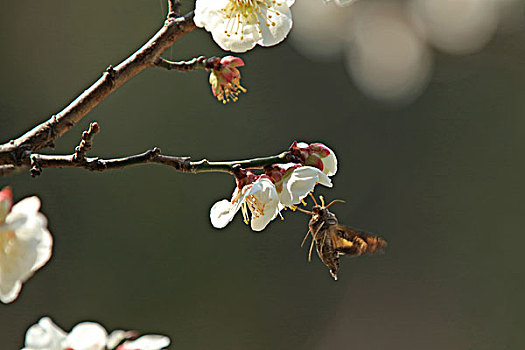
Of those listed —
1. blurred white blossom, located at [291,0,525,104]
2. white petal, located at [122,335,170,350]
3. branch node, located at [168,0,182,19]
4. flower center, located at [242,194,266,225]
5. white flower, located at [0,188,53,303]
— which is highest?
blurred white blossom, located at [291,0,525,104]

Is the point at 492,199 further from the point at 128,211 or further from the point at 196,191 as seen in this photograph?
the point at 128,211

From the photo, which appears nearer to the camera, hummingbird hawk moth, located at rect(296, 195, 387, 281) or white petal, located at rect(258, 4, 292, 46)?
white petal, located at rect(258, 4, 292, 46)

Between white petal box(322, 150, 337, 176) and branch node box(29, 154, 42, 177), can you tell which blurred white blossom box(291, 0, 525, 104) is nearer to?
white petal box(322, 150, 337, 176)

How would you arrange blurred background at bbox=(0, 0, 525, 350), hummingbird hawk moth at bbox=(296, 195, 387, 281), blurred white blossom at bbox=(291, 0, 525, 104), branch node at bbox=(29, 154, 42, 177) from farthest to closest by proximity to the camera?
blurred white blossom at bbox=(291, 0, 525, 104) → blurred background at bbox=(0, 0, 525, 350) → hummingbird hawk moth at bbox=(296, 195, 387, 281) → branch node at bbox=(29, 154, 42, 177)

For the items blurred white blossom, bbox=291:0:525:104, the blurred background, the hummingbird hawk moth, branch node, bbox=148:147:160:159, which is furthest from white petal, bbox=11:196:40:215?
blurred white blossom, bbox=291:0:525:104

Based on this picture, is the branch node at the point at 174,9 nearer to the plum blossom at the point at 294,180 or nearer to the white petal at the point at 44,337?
the plum blossom at the point at 294,180

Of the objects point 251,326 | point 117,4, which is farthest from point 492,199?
point 117,4

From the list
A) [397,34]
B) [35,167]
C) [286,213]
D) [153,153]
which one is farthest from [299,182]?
[397,34]
